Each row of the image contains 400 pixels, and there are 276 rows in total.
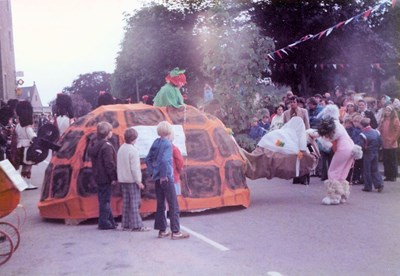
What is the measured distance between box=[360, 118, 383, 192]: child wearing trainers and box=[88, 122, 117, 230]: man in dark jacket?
5.72m

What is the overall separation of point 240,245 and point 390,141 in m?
7.17

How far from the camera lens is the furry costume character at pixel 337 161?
10508 millimetres

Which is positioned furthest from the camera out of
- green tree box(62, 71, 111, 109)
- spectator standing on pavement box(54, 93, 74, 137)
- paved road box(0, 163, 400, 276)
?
green tree box(62, 71, 111, 109)

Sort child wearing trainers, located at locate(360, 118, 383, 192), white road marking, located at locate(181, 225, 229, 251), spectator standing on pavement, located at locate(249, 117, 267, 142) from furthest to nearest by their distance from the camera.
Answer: spectator standing on pavement, located at locate(249, 117, 267, 142), child wearing trainers, located at locate(360, 118, 383, 192), white road marking, located at locate(181, 225, 229, 251)

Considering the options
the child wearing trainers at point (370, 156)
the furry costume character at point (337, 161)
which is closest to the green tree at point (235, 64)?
the child wearing trainers at point (370, 156)

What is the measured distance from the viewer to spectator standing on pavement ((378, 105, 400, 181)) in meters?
13.4

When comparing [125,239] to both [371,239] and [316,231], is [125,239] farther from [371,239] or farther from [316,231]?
[371,239]

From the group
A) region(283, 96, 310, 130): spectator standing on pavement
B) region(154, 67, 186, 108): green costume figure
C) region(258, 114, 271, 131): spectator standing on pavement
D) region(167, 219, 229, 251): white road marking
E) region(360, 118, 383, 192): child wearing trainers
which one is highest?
region(154, 67, 186, 108): green costume figure

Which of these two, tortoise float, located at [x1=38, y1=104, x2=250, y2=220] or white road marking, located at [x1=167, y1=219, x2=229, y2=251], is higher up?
tortoise float, located at [x1=38, y1=104, x2=250, y2=220]

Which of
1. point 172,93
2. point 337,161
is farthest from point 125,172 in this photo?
point 337,161

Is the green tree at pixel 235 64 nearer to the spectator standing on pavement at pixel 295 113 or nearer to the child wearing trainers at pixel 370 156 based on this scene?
the spectator standing on pavement at pixel 295 113

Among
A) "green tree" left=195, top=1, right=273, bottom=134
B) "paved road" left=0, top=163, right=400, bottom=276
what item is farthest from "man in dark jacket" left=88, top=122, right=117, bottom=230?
"green tree" left=195, top=1, right=273, bottom=134

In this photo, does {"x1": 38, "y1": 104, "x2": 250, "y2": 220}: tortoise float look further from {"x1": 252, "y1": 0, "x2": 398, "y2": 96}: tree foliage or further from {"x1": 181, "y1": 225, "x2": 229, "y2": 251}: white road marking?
{"x1": 252, "y1": 0, "x2": 398, "y2": 96}: tree foliage

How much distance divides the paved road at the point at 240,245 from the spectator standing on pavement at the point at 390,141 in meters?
3.03
